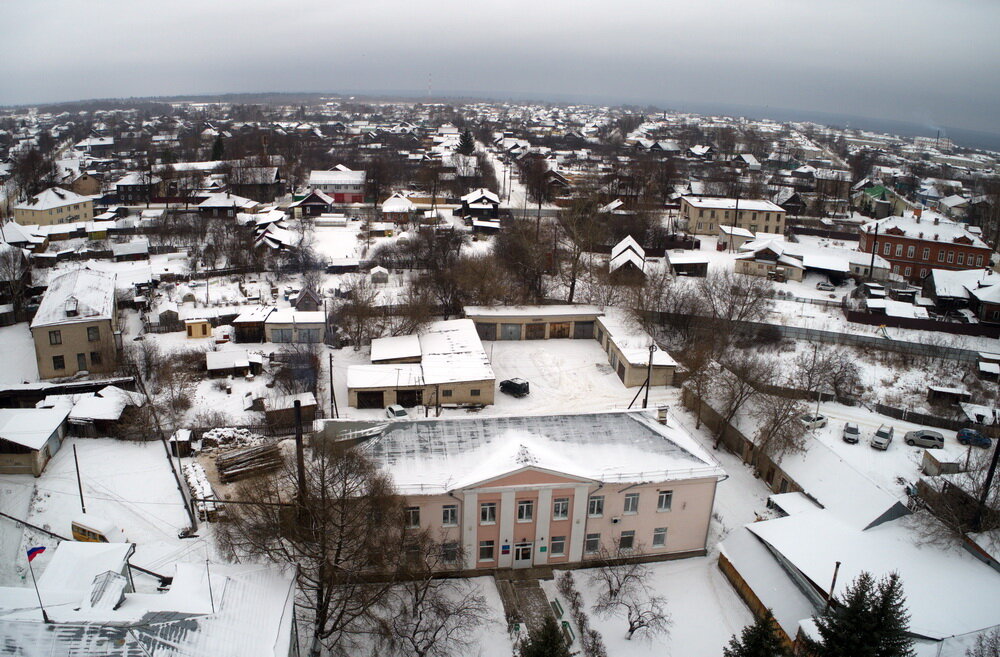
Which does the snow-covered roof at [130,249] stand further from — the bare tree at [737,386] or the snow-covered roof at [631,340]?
the bare tree at [737,386]

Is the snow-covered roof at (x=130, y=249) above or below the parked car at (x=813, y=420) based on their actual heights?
above

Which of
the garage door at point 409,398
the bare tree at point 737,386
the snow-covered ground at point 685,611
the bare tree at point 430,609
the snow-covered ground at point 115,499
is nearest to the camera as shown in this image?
the bare tree at point 430,609

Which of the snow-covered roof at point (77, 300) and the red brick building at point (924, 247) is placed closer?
the snow-covered roof at point (77, 300)

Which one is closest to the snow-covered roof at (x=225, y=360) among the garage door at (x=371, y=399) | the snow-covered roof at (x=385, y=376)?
the snow-covered roof at (x=385, y=376)

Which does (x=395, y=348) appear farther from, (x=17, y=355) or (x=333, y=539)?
(x=17, y=355)

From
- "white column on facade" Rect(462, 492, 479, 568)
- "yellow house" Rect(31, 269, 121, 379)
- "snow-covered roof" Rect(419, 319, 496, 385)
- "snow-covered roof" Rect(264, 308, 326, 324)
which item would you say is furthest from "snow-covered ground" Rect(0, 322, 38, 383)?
"white column on facade" Rect(462, 492, 479, 568)

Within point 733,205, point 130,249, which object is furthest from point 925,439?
point 130,249
